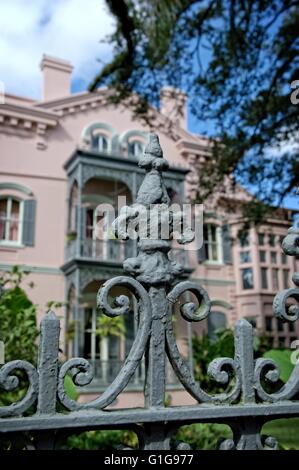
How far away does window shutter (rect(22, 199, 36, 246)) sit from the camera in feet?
39.9

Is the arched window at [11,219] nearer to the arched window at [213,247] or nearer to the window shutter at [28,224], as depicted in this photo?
the window shutter at [28,224]

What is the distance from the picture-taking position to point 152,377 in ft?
4.45

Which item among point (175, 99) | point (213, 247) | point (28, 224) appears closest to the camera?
point (175, 99)

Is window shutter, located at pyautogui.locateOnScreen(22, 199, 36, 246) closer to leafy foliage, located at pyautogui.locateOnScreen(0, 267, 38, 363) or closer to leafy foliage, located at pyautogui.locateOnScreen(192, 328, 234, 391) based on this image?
leafy foliage, located at pyautogui.locateOnScreen(192, 328, 234, 391)

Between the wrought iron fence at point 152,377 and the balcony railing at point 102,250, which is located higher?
the balcony railing at point 102,250

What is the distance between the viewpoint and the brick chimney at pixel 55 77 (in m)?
13.5

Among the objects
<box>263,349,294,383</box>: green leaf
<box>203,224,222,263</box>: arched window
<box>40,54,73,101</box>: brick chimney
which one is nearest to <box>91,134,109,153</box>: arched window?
<box>40,54,73,101</box>: brick chimney

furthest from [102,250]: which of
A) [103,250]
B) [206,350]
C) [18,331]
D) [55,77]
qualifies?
[18,331]

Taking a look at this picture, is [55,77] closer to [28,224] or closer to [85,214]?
[85,214]

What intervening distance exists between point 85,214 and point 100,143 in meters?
2.61

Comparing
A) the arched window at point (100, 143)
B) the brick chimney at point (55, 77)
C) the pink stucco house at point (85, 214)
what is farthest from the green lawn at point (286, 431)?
the brick chimney at point (55, 77)

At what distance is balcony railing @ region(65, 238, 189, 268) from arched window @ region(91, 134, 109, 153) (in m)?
3.11

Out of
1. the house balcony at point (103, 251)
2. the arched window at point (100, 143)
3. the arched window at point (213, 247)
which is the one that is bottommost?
the house balcony at point (103, 251)

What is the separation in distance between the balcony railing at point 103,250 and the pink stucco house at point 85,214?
29 mm
